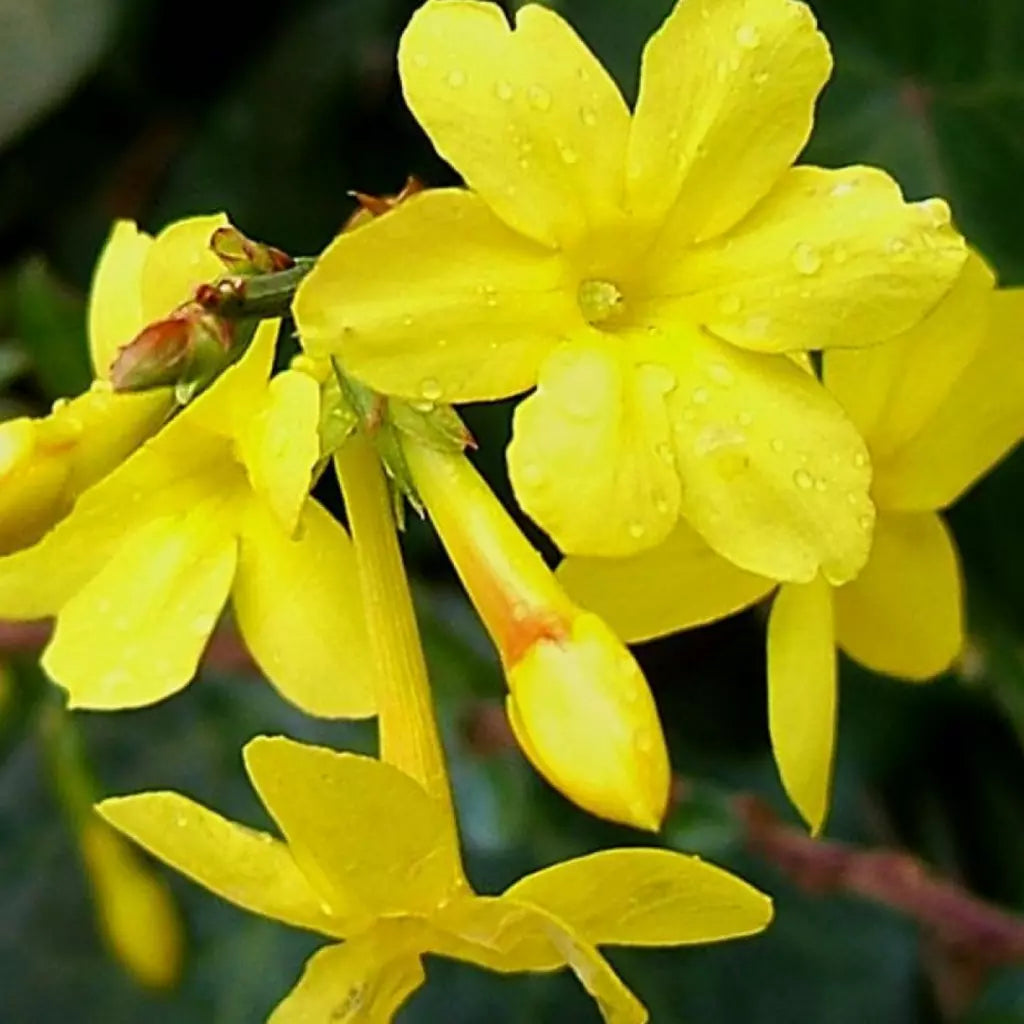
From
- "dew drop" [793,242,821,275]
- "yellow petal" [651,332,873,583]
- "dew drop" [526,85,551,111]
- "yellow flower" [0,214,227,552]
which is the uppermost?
"dew drop" [526,85,551,111]

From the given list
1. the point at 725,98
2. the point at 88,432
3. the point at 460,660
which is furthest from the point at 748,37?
the point at 460,660

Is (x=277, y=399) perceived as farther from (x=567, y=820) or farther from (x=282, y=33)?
(x=282, y=33)

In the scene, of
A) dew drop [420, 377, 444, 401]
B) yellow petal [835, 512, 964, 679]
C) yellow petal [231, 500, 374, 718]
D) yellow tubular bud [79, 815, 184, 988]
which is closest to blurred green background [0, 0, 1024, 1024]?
yellow tubular bud [79, 815, 184, 988]

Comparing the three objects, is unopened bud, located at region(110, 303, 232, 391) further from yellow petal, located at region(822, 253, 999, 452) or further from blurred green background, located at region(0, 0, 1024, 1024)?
blurred green background, located at region(0, 0, 1024, 1024)

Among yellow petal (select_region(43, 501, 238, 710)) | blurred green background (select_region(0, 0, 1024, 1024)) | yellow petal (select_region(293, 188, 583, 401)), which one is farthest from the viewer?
blurred green background (select_region(0, 0, 1024, 1024))

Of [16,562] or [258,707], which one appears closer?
[16,562]

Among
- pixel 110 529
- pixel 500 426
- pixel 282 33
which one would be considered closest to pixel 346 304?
pixel 110 529

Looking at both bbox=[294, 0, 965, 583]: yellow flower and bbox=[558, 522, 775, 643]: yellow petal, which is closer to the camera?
bbox=[294, 0, 965, 583]: yellow flower

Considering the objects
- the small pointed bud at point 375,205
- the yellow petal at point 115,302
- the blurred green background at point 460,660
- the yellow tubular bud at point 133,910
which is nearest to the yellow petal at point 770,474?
the small pointed bud at point 375,205
